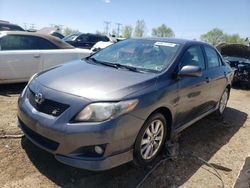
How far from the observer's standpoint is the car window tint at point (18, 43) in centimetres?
630

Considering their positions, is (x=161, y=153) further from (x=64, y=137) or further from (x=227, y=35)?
(x=227, y=35)

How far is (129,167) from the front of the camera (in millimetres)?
3484

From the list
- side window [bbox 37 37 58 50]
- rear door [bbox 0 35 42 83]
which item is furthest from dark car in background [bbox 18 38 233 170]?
side window [bbox 37 37 58 50]

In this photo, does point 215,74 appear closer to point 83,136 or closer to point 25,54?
point 83,136

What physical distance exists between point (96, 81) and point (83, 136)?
77cm

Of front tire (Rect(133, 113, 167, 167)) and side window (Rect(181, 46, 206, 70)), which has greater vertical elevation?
side window (Rect(181, 46, 206, 70))

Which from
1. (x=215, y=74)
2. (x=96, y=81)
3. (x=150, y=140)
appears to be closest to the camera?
(x=96, y=81)

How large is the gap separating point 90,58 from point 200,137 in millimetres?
2254

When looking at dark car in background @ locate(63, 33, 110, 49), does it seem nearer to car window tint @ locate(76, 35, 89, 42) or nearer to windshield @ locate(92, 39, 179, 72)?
car window tint @ locate(76, 35, 89, 42)

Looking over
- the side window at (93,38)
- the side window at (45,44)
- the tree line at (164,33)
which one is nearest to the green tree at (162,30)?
the tree line at (164,33)

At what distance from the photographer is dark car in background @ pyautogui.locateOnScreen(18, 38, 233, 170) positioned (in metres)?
2.84

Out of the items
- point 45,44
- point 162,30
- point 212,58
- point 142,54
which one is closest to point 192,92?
point 142,54

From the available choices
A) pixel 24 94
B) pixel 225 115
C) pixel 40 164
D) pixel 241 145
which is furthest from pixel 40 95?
pixel 225 115

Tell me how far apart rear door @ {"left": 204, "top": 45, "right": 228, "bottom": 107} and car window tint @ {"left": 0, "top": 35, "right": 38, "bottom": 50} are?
4048mm
